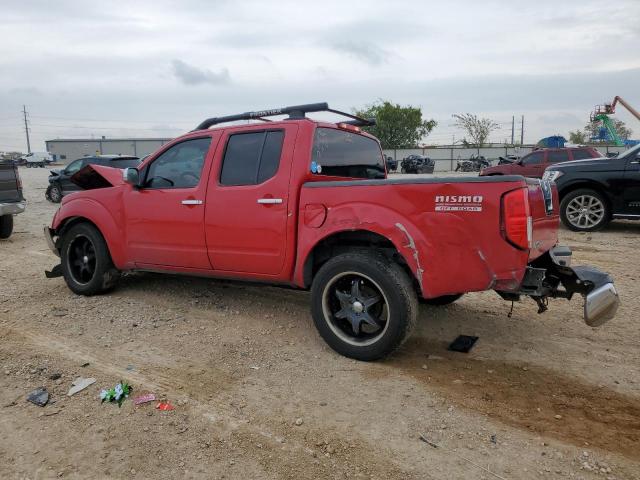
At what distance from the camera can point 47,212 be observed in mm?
13938


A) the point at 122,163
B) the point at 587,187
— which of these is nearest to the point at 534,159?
the point at 587,187

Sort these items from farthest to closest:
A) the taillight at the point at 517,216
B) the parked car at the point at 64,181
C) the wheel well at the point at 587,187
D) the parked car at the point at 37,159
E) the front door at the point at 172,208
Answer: the parked car at the point at 37,159 → the parked car at the point at 64,181 → the wheel well at the point at 587,187 → the front door at the point at 172,208 → the taillight at the point at 517,216

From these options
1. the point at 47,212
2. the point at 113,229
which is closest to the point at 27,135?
the point at 47,212

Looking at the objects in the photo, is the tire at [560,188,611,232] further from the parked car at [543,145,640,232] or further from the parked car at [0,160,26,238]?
the parked car at [0,160,26,238]

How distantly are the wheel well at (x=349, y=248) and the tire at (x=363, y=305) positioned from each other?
13 cm

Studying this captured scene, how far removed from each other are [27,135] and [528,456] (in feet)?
379

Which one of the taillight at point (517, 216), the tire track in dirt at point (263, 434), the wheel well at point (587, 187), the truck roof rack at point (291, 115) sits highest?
the truck roof rack at point (291, 115)

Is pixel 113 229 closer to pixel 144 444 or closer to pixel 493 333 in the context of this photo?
pixel 144 444

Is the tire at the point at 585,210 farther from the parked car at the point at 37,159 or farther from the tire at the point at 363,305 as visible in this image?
the parked car at the point at 37,159

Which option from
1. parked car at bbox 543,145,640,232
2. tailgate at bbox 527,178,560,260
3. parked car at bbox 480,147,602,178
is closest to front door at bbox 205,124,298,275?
tailgate at bbox 527,178,560,260

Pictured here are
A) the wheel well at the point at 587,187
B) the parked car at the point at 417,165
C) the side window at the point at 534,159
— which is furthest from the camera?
the parked car at the point at 417,165

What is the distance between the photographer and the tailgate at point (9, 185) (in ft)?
30.4

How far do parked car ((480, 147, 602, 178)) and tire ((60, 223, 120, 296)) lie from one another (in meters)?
12.8

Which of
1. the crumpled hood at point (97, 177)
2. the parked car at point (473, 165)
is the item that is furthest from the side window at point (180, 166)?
the parked car at point (473, 165)
